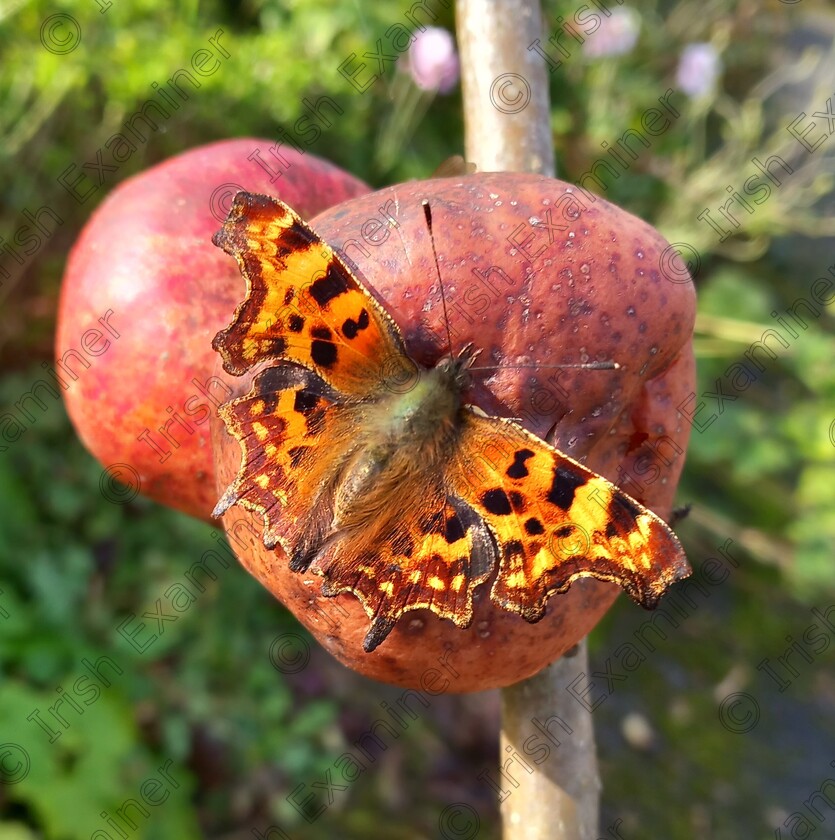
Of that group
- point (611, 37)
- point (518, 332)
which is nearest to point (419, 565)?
point (518, 332)

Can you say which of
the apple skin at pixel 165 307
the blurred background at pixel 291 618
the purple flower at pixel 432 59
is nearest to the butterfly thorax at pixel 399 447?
the apple skin at pixel 165 307

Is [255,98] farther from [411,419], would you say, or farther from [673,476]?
[673,476]

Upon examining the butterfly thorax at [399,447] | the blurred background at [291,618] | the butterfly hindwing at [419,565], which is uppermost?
the butterfly thorax at [399,447]

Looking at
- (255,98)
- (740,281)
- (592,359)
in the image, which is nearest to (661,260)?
(592,359)

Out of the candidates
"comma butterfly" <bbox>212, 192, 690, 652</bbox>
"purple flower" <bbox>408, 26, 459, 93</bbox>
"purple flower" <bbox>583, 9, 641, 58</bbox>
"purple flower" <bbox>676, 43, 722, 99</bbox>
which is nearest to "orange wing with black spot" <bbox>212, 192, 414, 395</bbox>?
"comma butterfly" <bbox>212, 192, 690, 652</bbox>

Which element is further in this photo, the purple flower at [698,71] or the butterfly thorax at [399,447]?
the purple flower at [698,71]

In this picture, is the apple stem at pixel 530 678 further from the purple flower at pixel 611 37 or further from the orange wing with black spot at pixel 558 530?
the purple flower at pixel 611 37

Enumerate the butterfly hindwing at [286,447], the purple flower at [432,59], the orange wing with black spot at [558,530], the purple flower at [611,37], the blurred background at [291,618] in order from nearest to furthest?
1. the orange wing with black spot at [558,530]
2. the butterfly hindwing at [286,447]
3. the blurred background at [291,618]
4. the purple flower at [432,59]
5. the purple flower at [611,37]
